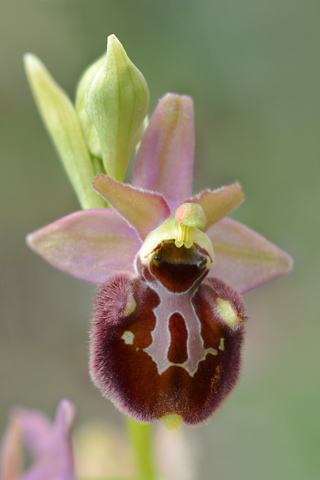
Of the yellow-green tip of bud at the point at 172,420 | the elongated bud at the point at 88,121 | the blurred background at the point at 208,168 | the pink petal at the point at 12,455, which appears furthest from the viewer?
the blurred background at the point at 208,168

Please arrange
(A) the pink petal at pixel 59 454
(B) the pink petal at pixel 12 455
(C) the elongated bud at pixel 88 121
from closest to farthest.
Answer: (C) the elongated bud at pixel 88 121, (A) the pink petal at pixel 59 454, (B) the pink petal at pixel 12 455

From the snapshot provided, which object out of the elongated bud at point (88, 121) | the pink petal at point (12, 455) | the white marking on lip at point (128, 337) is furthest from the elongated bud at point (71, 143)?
the pink petal at point (12, 455)

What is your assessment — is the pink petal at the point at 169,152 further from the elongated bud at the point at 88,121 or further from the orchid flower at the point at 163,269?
the elongated bud at the point at 88,121

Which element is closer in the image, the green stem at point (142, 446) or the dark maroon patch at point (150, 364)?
the dark maroon patch at point (150, 364)

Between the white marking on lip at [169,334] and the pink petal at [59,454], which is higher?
the white marking on lip at [169,334]

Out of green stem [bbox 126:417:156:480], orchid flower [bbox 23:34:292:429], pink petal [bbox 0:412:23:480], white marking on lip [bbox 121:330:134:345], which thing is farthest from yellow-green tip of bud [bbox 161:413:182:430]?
pink petal [bbox 0:412:23:480]

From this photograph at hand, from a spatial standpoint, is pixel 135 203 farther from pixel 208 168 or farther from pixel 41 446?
pixel 208 168

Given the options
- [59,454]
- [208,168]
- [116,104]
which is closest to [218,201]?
[116,104]

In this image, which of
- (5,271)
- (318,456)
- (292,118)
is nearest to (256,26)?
(292,118)
